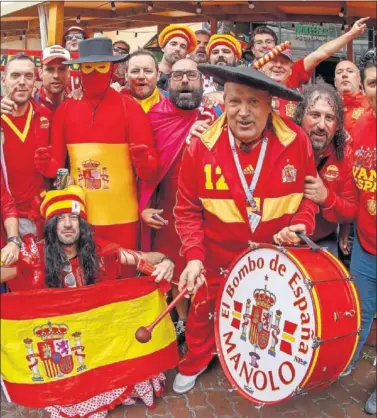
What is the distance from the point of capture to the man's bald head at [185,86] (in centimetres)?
411

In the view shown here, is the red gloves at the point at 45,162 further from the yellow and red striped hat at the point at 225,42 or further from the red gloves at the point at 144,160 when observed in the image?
the yellow and red striped hat at the point at 225,42

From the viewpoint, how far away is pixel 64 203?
3635 millimetres

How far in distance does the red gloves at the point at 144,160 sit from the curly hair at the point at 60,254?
555 mm

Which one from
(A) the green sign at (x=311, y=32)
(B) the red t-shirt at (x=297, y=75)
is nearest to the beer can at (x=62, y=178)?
(B) the red t-shirt at (x=297, y=75)

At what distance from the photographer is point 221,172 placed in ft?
11.1

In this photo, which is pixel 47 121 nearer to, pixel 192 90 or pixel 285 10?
pixel 192 90

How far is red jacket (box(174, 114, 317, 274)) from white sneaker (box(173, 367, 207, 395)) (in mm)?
968

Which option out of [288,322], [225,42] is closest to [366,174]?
[288,322]

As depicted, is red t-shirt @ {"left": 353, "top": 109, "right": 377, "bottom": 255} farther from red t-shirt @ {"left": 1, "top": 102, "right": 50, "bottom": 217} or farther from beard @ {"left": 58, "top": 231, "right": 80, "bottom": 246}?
red t-shirt @ {"left": 1, "top": 102, "right": 50, "bottom": 217}

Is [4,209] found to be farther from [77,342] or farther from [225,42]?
[225,42]

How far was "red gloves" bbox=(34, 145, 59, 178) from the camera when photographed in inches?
146

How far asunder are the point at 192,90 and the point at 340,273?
184cm

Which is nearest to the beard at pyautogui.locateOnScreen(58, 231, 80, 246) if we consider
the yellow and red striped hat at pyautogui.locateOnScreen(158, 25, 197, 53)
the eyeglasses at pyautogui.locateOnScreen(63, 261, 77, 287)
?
the eyeglasses at pyautogui.locateOnScreen(63, 261, 77, 287)

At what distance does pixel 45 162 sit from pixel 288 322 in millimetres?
1928
